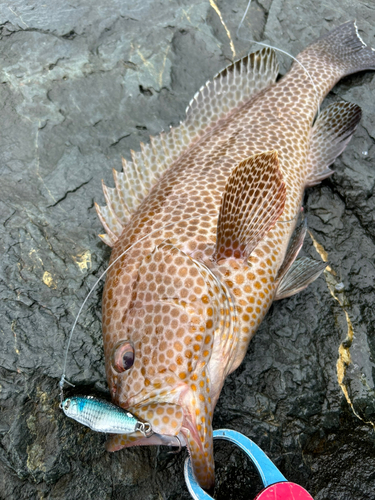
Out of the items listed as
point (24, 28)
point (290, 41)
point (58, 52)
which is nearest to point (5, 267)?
point (58, 52)

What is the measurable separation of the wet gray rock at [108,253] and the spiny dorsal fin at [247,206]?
44.6 inches

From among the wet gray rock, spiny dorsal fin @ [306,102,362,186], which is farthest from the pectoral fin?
spiny dorsal fin @ [306,102,362,186]

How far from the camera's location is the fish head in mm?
2748

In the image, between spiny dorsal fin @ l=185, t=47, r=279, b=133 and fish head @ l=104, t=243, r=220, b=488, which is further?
spiny dorsal fin @ l=185, t=47, r=279, b=133

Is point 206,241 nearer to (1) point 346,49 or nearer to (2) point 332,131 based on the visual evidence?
(2) point 332,131

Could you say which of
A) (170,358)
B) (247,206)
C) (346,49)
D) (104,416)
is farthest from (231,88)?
(104,416)

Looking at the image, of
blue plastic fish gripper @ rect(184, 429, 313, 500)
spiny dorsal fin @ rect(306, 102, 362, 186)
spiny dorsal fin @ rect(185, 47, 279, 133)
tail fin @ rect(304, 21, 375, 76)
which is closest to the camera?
blue plastic fish gripper @ rect(184, 429, 313, 500)

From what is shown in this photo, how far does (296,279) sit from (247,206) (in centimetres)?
95

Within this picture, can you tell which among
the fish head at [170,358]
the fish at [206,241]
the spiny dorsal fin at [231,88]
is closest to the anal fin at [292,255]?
the fish at [206,241]

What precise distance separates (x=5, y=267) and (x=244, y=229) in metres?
2.25

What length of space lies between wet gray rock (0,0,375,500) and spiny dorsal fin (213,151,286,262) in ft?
3.72

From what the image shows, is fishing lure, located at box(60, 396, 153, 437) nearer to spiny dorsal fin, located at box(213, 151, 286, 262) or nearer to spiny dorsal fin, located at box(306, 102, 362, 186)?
spiny dorsal fin, located at box(213, 151, 286, 262)

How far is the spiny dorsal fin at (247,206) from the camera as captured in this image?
316 cm

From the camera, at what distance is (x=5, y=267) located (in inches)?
148
